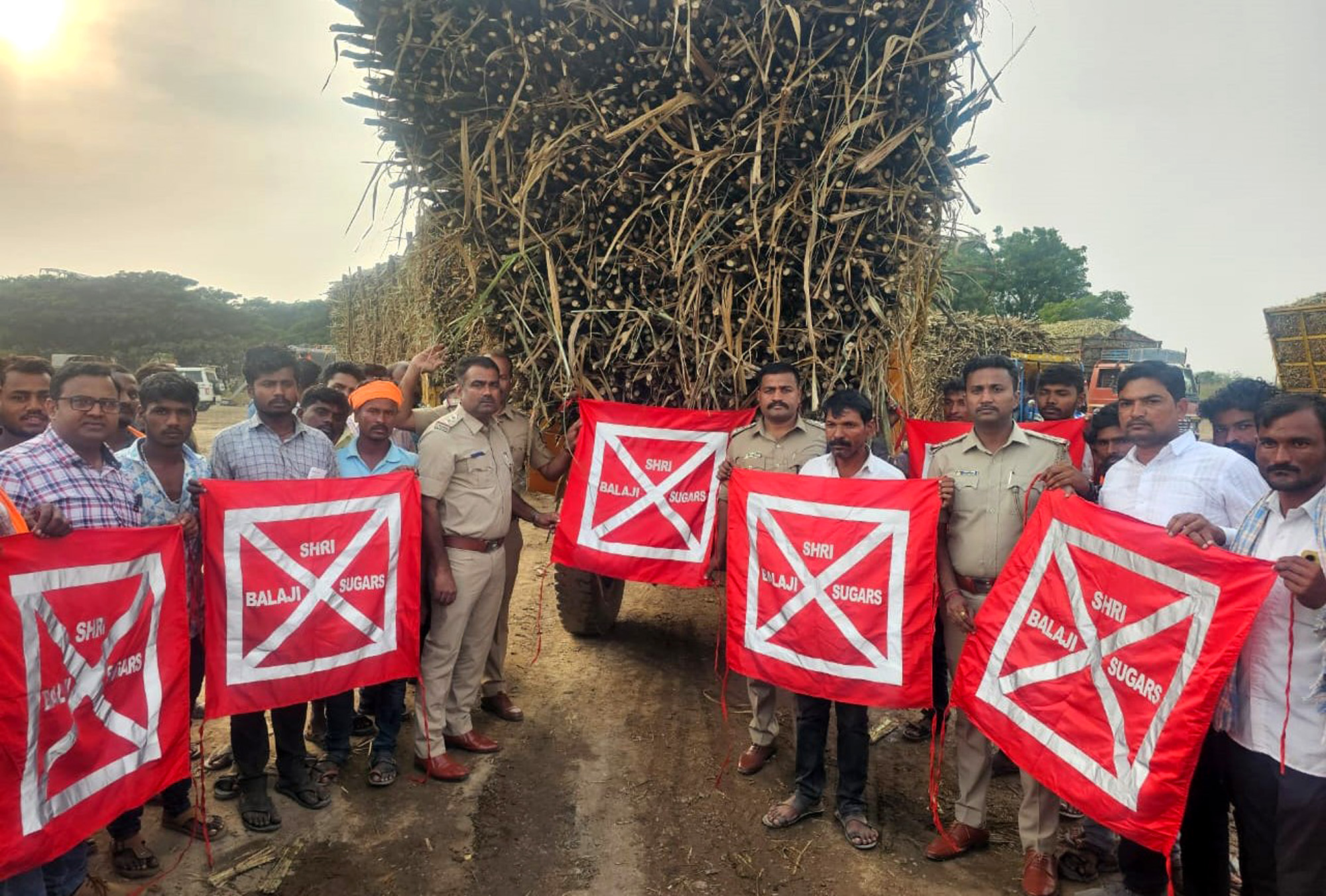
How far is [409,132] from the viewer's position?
166 inches

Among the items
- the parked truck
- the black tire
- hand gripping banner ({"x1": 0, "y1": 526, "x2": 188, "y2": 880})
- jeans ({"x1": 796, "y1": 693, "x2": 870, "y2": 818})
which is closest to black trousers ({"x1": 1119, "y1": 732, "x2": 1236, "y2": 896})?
jeans ({"x1": 796, "y1": 693, "x2": 870, "y2": 818})

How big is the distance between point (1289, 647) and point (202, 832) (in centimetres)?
410

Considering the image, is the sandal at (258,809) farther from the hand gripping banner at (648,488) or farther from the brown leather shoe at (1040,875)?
the brown leather shoe at (1040,875)

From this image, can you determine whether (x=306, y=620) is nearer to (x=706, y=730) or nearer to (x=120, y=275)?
(x=706, y=730)

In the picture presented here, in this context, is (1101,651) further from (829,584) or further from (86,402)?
(86,402)

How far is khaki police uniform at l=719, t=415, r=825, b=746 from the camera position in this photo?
146 inches

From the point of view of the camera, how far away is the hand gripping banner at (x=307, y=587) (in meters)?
2.98

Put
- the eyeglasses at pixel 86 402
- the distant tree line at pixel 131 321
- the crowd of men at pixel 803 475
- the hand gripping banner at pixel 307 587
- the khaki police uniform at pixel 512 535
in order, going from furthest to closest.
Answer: the distant tree line at pixel 131 321 < the khaki police uniform at pixel 512 535 < the hand gripping banner at pixel 307 587 < the eyeglasses at pixel 86 402 < the crowd of men at pixel 803 475

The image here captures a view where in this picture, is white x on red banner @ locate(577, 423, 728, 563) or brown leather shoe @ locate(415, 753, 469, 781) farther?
white x on red banner @ locate(577, 423, 728, 563)

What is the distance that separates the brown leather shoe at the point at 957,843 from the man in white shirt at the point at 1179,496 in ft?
1.41

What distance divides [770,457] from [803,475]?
384 millimetres

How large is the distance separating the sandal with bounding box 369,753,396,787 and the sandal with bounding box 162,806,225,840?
25.0 inches

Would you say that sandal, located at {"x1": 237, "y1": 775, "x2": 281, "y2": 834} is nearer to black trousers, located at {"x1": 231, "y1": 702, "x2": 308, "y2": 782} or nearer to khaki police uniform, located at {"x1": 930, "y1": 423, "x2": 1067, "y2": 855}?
black trousers, located at {"x1": 231, "y1": 702, "x2": 308, "y2": 782}

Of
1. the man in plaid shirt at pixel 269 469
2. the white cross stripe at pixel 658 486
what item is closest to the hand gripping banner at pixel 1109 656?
the white cross stripe at pixel 658 486
